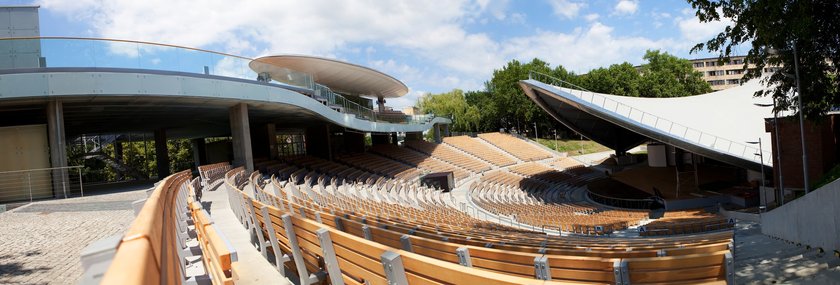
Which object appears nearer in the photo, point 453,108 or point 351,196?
point 351,196

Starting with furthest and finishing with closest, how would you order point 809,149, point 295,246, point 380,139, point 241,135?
1. point 380,139
2. point 241,135
3. point 809,149
4. point 295,246

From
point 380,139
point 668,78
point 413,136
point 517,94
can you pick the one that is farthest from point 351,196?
point 668,78

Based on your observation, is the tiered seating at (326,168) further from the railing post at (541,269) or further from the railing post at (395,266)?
the railing post at (395,266)

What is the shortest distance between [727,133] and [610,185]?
10389 mm

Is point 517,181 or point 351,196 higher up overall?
point 351,196

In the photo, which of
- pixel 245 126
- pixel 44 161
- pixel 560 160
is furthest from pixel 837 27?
pixel 560 160

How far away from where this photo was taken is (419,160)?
42781 mm

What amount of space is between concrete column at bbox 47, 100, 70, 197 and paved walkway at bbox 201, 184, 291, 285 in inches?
299

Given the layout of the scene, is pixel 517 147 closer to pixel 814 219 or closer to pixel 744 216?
pixel 744 216

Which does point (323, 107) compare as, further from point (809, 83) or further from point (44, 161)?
point (809, 83)

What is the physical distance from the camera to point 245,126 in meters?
21.7

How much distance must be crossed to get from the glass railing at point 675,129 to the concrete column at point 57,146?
71.2ft

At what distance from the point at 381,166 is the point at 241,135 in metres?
15.2

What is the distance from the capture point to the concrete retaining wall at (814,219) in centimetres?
847
